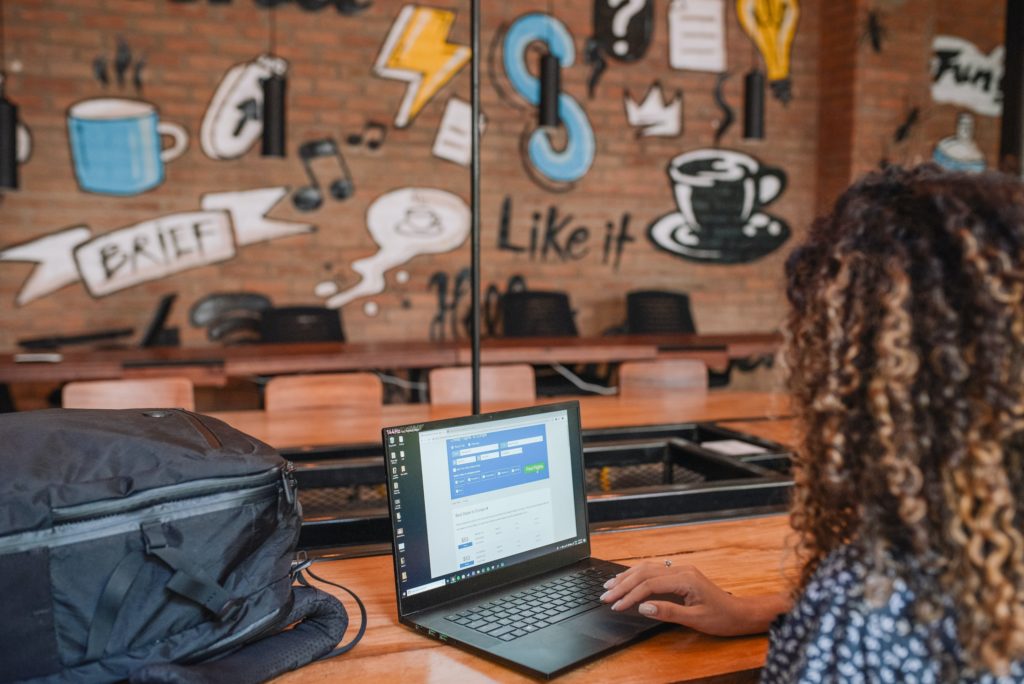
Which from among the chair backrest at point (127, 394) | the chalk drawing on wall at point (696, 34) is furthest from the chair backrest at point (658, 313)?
the chair backrest at point (127, 394)

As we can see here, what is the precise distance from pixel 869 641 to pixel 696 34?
18.3ft

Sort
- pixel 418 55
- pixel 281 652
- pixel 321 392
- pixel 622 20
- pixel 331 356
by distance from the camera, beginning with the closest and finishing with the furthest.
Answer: pixel 281 652 → pixel 321 392 → pixel 331 356 → pixel 418 55 → pixel 622 20

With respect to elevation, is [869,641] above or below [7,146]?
below

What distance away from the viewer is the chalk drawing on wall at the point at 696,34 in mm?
5750

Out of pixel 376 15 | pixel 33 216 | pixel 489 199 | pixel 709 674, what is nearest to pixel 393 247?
pixel 489 199

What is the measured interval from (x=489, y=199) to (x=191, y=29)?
1.94 meters

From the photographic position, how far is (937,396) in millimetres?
772

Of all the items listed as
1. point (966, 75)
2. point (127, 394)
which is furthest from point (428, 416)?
point (966, 75)

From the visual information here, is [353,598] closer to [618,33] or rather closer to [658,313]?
[658,313]

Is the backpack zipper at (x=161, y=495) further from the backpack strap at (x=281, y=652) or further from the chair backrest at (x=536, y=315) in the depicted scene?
the chair backrest at (x=536, y=315)

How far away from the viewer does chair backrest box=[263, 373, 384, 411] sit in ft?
9.66

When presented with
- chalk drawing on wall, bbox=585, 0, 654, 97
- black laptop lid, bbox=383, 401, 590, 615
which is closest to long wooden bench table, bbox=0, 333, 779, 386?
chalk drawing on wall, bbox=585, 0, 654, 97

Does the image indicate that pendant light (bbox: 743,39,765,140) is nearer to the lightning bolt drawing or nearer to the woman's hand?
the lightning bolt drawing

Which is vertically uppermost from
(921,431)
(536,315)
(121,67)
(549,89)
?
(121,67)
